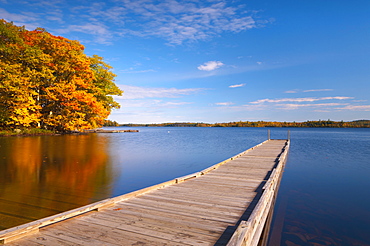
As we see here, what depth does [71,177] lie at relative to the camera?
35.9 ft

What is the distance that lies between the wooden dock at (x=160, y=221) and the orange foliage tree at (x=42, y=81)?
1314 inches

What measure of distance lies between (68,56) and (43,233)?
4002 centimetres

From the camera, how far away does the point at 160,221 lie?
482 cm

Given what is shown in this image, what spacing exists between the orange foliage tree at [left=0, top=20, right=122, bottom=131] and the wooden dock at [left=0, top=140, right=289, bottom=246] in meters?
33.4

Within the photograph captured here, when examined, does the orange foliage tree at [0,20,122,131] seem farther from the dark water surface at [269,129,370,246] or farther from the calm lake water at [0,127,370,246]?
the dark water surface at [269,129,370,246]

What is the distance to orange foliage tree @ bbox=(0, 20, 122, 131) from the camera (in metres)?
31.8

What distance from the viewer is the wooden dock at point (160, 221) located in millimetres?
3945

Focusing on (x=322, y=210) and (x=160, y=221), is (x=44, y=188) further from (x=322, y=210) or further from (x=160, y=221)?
(x=322, y=210)

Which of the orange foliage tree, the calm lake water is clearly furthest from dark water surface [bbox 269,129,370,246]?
the orange foliage tree

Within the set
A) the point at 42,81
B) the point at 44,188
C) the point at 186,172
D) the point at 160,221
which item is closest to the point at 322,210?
the point at 160,221

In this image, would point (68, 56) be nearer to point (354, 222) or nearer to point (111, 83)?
point (111, 83)

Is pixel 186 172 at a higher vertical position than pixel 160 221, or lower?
lower

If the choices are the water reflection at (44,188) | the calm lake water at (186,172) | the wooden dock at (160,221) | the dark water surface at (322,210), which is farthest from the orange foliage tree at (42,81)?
the dark water surface at (322,210)

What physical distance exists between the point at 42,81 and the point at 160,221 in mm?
39727
